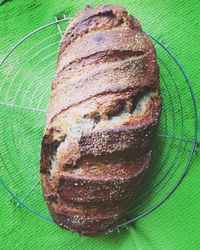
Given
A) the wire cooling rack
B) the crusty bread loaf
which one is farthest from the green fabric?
the crusty bread loaf

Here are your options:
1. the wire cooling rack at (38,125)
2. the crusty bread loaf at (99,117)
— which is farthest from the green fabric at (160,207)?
the crusty bread loaf at (99,117)

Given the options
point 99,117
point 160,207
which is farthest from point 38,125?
point 160,207

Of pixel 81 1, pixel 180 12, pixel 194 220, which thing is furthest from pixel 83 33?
pixel 194 220

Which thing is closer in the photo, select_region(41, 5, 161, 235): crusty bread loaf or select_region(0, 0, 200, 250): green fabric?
select_region(41, 5, 161, 235): crusty bread loaf

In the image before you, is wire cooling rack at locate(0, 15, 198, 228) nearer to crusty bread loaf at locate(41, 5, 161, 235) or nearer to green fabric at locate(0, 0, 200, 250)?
green fabric at locate(0, 0, 200, 250)

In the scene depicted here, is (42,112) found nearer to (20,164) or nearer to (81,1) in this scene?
(20,164)
